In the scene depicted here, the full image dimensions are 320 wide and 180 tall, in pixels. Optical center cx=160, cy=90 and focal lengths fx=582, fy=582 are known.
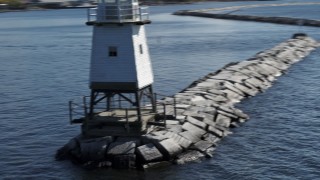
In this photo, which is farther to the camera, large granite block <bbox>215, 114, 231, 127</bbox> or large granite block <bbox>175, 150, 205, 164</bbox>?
large granite block <bbox>215, 114, 231, 127</bbox>

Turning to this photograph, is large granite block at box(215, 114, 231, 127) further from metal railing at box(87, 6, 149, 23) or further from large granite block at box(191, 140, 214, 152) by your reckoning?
metal railing at box(87, 6, 149, 23)

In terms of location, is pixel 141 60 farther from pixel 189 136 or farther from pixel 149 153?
pixel 149 153

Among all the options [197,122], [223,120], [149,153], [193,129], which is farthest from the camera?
[223,120]

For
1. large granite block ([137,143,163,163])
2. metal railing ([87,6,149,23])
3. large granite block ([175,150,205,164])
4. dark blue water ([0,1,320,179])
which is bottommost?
dark blue water ([0,1,320,179])

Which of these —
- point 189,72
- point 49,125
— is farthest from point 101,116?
point 189,72

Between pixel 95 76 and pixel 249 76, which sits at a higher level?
pixel 95 76

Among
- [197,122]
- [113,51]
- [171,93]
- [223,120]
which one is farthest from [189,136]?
[171,93]

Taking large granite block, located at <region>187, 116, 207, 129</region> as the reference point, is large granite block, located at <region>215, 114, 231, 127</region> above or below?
below

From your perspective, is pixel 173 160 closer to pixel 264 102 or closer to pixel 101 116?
pixel 101 116

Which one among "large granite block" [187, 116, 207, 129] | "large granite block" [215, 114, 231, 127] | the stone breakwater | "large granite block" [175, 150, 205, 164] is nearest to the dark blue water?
"large granite block" [175, 150, 205, 164]
